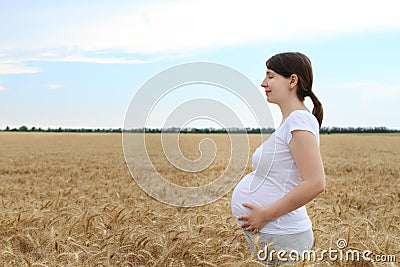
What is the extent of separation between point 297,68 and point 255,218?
42.0 inches

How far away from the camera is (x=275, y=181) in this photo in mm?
3514

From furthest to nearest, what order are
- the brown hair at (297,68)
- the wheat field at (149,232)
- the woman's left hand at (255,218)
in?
the wheat field at (149,232) < the woman's left hand at (255,218) < the brown hair at (297,68)

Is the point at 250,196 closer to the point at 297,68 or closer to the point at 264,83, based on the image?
the point at 264,83

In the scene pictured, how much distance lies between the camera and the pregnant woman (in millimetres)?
3252

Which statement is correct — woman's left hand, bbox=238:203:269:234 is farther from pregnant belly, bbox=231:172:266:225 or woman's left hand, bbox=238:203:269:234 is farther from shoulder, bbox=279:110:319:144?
shoulder, bbox=279:110:319:144

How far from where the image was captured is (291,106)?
135 inches

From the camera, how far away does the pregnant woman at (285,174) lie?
10.7ft

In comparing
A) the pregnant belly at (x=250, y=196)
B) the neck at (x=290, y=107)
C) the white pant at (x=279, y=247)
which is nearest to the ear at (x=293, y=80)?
the neck at (x=290, y=107)

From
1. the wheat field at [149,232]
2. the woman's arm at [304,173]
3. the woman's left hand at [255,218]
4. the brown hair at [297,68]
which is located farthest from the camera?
the wheat field at [149,232]

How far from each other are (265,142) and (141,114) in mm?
1130

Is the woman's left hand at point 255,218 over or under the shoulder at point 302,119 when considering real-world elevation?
under

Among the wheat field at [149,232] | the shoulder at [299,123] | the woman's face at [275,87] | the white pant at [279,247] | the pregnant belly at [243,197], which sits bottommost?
the wheat field at [149,232]

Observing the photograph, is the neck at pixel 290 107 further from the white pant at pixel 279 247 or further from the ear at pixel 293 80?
the white pant at pixel 279 247

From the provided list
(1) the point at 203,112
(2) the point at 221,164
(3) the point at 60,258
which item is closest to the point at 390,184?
(2) the point at 221,164
